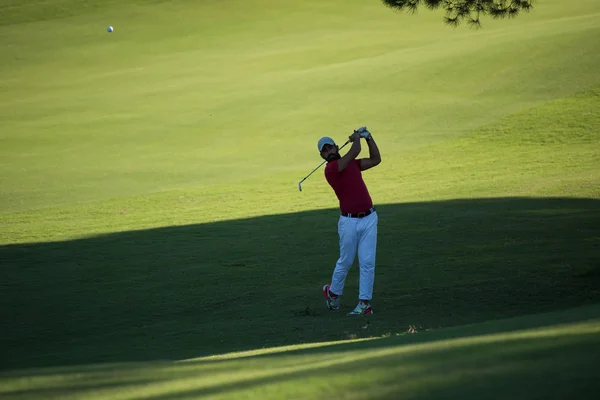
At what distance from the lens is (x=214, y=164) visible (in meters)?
26.9

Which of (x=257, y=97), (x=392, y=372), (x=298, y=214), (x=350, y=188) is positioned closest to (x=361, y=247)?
(x=350, y=188)

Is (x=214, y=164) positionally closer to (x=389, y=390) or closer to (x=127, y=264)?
(x=127, y=264)

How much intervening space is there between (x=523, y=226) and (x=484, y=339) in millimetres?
10894

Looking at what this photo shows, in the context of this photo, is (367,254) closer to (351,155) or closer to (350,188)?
(350,188)

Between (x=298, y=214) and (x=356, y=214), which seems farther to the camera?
(x=298, y=214)

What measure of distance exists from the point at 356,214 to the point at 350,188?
1.19 feet

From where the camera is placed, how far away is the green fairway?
240 inches

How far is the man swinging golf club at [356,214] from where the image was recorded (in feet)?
36.4

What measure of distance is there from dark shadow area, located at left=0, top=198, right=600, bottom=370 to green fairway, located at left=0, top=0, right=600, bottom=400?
0.22 ft

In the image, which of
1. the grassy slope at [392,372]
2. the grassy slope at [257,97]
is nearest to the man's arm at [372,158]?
the grassy slope at [392,372]

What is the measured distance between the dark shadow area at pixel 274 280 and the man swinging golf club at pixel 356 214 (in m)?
0.52

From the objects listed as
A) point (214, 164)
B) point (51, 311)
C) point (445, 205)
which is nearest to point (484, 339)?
point (51, 311)

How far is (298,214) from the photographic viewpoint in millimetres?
20078

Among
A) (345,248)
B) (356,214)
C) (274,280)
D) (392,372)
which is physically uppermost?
(356,214)
